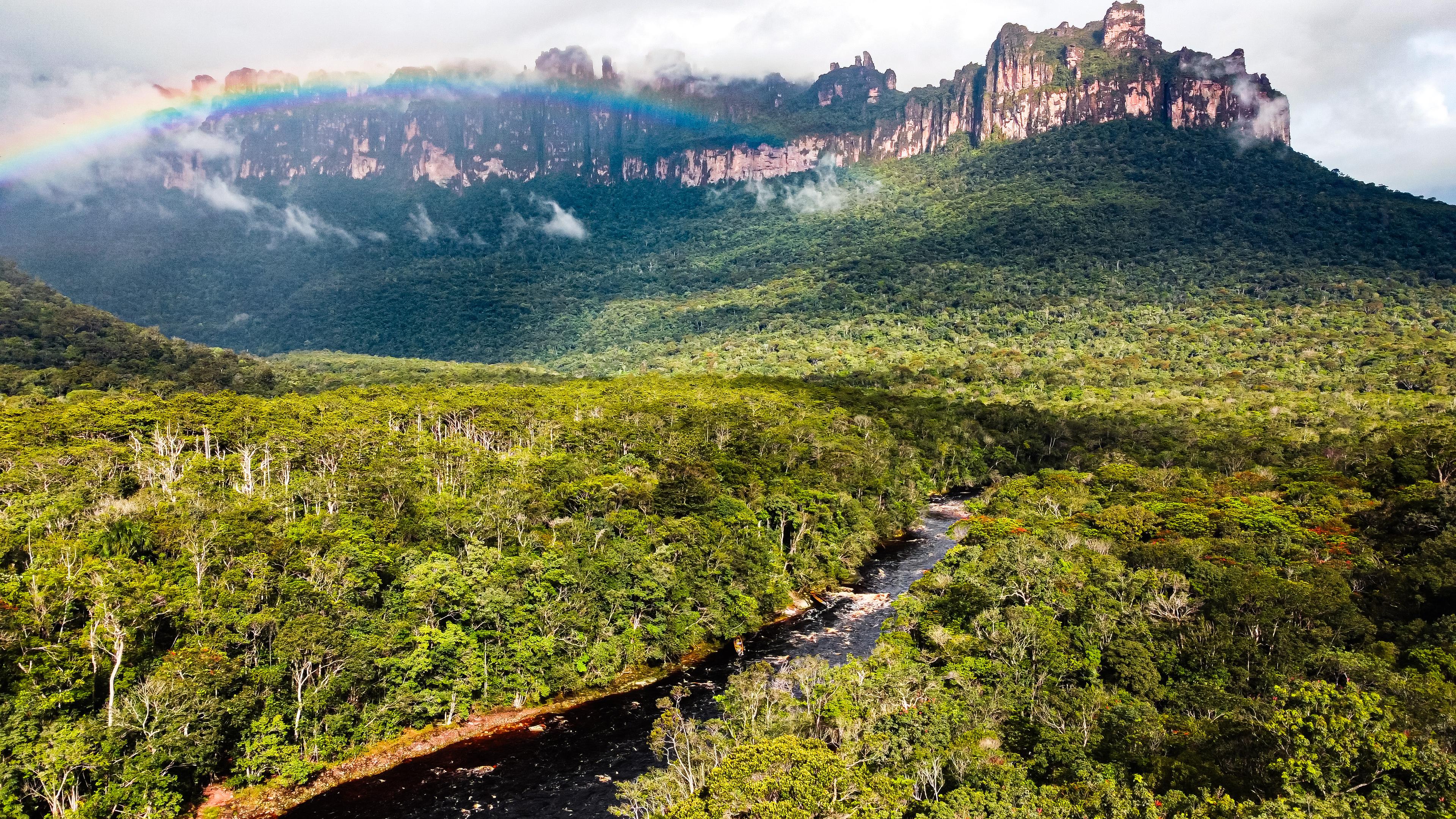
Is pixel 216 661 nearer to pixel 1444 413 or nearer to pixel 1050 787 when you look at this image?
pixel 1050 787

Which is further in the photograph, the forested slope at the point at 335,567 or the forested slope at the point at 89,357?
the forested slope at the point at 89,357

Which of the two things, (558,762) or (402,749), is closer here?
(558,762)

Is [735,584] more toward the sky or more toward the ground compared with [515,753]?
more toward the sky

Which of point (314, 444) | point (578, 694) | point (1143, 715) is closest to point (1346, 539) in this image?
point (1143, 715)

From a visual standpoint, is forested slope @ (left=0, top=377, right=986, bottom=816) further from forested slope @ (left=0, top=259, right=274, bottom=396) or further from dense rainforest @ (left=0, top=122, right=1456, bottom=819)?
forested slope @ (left=0, top=259, right=274, bottom=396)

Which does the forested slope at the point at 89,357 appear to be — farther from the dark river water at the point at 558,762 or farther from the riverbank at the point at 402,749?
the dark river water at the point at 558,762

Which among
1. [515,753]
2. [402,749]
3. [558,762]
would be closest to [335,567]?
[402,749]

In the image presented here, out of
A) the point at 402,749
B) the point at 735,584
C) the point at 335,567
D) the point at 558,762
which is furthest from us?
the point at 735,584

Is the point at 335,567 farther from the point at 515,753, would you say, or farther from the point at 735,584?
the point at 735,584

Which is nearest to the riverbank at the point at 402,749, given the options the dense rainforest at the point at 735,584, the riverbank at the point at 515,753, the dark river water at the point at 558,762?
the riverbank at the point at 515,753
